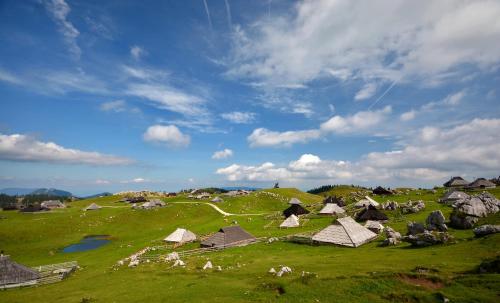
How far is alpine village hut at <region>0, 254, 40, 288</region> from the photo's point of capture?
45219 millimetres

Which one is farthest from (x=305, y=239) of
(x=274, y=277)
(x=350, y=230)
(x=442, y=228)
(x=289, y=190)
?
(x=289, y=190)

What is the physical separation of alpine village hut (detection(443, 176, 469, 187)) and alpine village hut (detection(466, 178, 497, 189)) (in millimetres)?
7319

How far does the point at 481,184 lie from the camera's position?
114312mm

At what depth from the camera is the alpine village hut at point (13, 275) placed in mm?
45219

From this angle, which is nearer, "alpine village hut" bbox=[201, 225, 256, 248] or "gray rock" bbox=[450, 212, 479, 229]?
"gray rock" bbox=[450, 212, 479, 229]

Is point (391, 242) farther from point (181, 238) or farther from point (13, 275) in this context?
point (13, 275)

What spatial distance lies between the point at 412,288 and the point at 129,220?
346 feet

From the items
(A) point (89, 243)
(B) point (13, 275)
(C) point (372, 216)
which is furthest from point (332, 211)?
(B) point (13, 275)

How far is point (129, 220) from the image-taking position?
111500 mm

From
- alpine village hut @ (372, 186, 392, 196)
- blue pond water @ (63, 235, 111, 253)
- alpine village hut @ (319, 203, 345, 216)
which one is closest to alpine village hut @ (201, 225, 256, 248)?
Result: alpine village hut @ (319, 203, 345, 216)

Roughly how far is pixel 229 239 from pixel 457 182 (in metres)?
116

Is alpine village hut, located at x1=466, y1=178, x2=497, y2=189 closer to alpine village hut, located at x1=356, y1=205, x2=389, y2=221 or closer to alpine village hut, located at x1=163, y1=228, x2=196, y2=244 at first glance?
alpine village hut, located at x1=356, y1=205, x2=389, y2=221

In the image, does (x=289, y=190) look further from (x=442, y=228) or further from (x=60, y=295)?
(x=60, y=295)

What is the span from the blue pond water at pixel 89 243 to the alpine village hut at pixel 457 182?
444ft
